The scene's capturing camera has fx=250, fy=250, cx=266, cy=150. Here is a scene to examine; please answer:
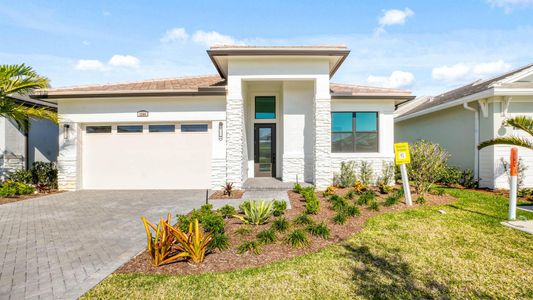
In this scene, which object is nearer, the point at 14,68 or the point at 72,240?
the point at 72,240

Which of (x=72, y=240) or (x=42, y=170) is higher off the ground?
(x=42, y=170)

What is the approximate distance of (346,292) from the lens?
10.7 feet

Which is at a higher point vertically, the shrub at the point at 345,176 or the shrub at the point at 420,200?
the shrub at the point at 345,176

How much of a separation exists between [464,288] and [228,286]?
319cm

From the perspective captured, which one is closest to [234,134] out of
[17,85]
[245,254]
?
[245,254]

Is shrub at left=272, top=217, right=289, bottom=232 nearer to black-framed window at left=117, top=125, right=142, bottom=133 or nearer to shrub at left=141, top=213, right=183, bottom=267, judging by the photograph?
shrub at left=141, top=213, right=183, bottom=267

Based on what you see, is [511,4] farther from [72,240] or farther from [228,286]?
[72,240]

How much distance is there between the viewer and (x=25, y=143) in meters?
11.4

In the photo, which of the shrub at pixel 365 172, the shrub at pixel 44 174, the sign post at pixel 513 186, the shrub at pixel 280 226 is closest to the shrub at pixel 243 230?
the shrub at pixel 280 226

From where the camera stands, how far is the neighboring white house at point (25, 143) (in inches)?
422

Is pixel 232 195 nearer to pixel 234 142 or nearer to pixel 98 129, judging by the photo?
pixel 234 142

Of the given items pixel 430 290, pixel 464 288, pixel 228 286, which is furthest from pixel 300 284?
pixel 464 288

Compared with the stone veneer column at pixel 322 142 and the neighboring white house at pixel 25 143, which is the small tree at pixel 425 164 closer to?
the stone veneer column at pixel 322 142

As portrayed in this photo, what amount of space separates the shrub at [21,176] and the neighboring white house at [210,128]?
1430 mm
